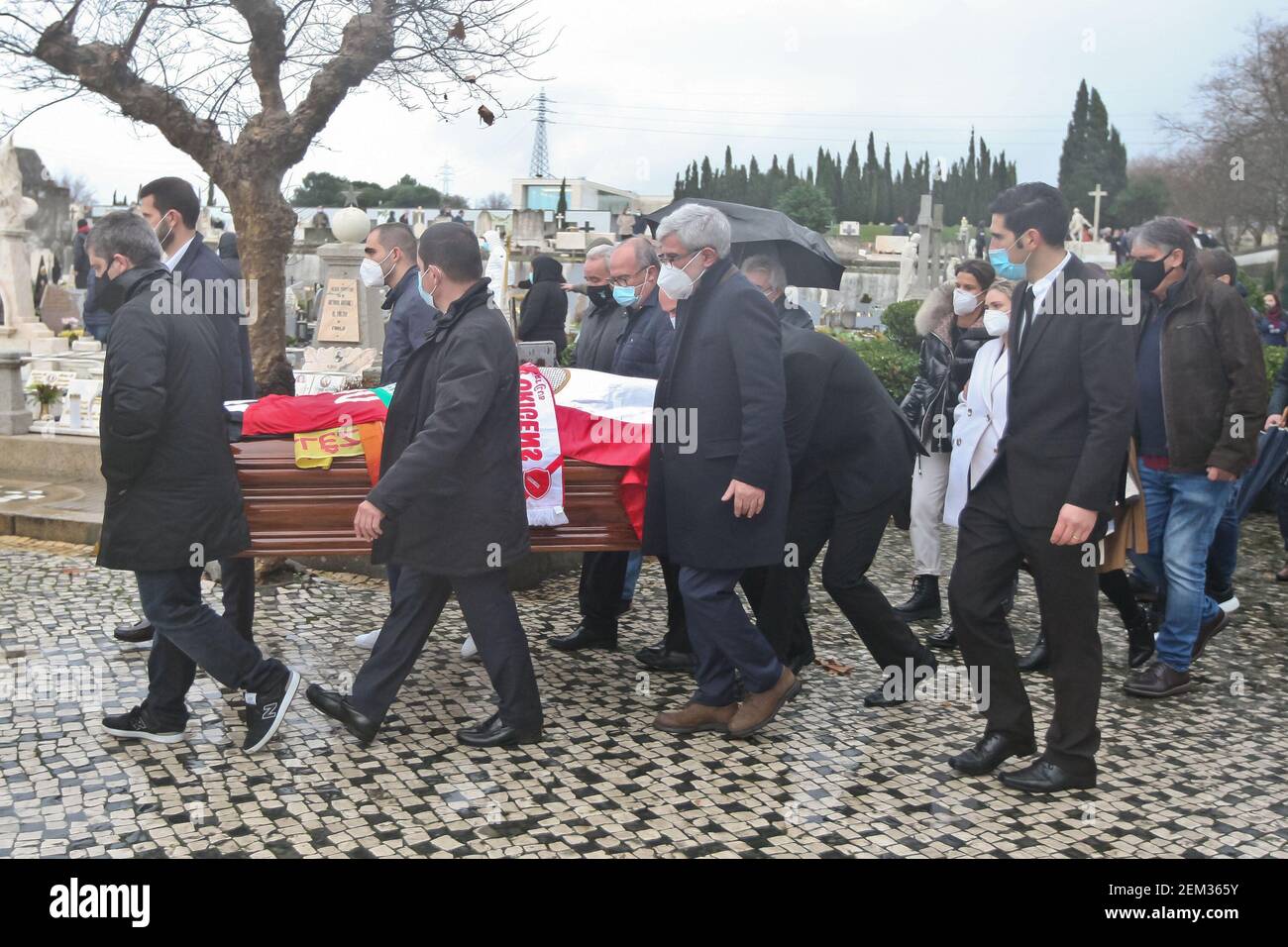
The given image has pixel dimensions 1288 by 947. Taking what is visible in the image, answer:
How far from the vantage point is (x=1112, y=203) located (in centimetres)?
6397

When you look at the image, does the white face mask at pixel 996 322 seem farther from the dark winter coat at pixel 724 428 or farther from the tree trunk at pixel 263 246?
the tree trunk at pixel 263 246

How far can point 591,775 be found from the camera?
4281 mm

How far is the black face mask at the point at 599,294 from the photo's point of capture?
20.6 feet

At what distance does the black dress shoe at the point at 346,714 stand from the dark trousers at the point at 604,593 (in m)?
1.59

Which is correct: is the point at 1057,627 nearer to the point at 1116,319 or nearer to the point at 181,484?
the point at 1116,319

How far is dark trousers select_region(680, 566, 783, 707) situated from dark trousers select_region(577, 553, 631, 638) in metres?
1.16

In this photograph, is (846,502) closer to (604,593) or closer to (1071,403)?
(1071,403)

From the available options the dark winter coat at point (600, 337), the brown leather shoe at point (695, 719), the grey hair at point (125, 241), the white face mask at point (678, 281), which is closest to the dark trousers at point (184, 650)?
the grey hair at point (125, 241)

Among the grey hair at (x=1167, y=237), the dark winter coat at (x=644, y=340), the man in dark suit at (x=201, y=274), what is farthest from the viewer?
the dark winter coat at (x=644, y=340)

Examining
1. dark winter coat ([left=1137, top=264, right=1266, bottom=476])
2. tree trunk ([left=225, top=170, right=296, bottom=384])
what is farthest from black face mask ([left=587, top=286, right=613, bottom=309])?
tree trunk ([left=225, top=170, right=296, bottom=384])

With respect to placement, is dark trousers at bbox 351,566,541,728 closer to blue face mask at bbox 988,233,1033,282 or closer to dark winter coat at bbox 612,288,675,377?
dark winter coat at bbox 612,288,675,377

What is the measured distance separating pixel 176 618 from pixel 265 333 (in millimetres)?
5616

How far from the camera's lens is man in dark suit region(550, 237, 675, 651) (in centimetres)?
573
